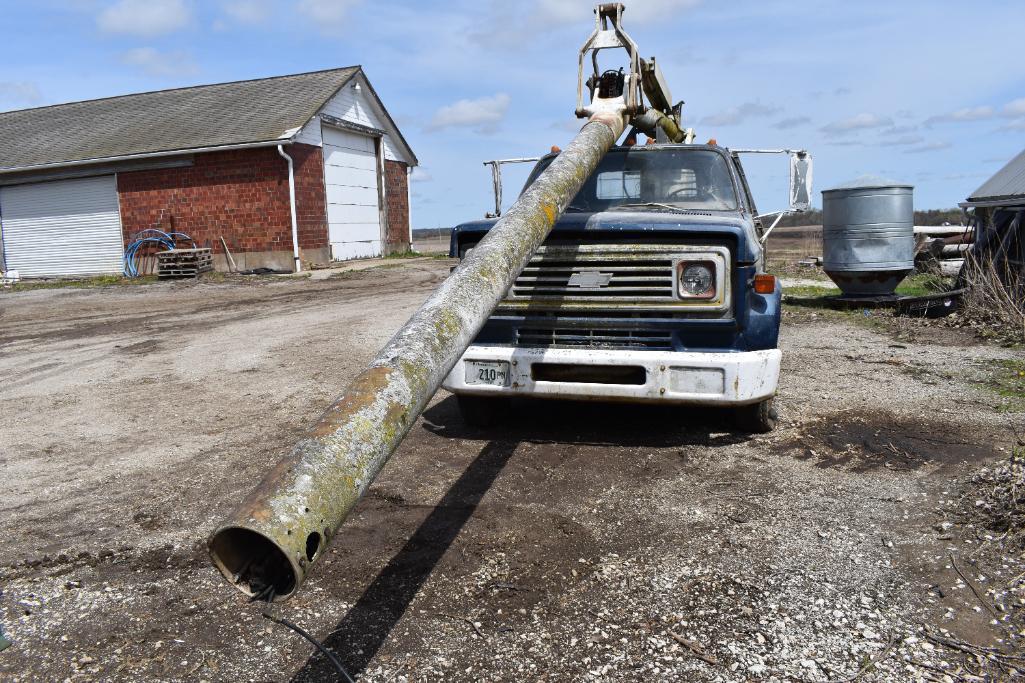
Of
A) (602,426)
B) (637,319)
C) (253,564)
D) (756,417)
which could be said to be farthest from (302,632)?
(756,417)

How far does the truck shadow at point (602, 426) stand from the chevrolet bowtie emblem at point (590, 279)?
0.98 m

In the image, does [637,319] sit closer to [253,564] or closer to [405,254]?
[253,564]

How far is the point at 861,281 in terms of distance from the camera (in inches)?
475

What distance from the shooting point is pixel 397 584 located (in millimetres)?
3377

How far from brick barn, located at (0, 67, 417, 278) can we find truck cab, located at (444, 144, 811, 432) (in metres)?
16.2


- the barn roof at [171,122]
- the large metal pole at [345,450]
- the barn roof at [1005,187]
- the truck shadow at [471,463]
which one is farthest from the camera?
the barn roof at [171,122]

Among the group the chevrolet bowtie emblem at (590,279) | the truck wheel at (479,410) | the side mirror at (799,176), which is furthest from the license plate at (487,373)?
the side mirror at (799,176)

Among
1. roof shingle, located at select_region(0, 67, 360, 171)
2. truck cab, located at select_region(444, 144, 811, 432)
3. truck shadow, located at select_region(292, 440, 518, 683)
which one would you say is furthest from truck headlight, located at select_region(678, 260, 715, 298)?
roof shingle, located at select_region(0, 67, 360, 171)

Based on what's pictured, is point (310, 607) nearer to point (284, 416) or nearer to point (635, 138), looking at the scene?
point (284, 416)

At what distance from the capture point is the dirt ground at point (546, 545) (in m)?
2.84

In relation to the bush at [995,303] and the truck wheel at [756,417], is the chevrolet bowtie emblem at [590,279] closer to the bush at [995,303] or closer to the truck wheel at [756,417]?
the truck wheel at [756,417]

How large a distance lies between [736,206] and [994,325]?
577 cm

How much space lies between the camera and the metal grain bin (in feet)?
39.0

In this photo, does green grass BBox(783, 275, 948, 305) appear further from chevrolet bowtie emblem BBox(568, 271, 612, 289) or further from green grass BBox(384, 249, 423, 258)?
green grass BBox(384, 249, 423, 258)
